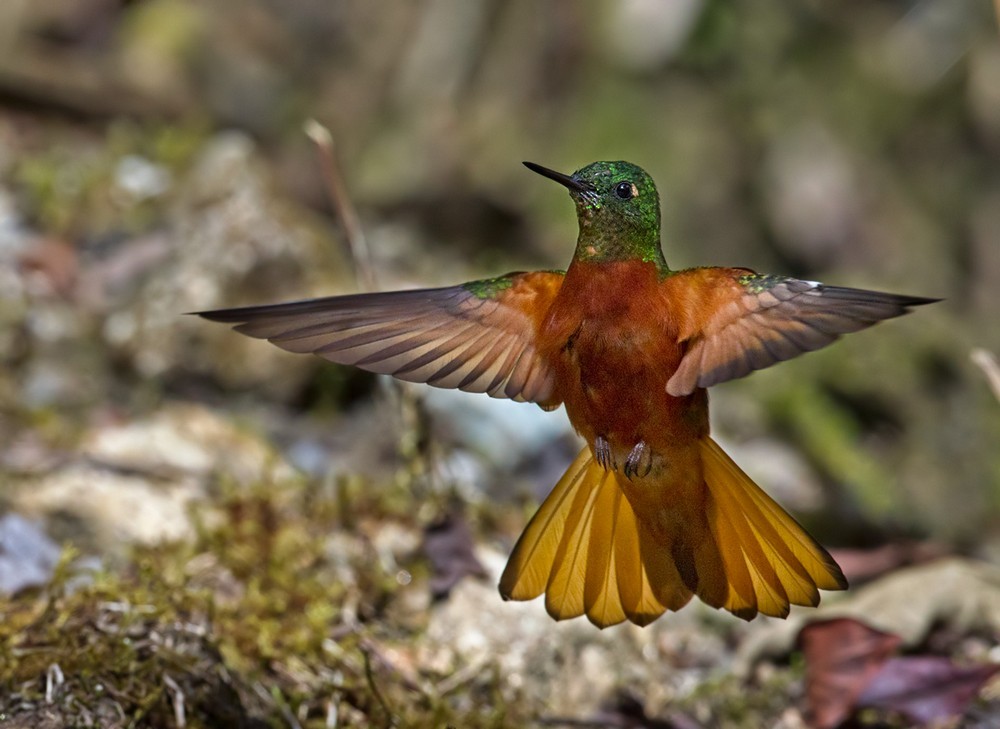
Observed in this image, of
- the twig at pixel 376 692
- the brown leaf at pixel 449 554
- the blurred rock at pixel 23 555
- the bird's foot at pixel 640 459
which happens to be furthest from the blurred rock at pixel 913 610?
the blurred rock at pixel 23 555

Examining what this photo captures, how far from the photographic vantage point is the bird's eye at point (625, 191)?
2568mm

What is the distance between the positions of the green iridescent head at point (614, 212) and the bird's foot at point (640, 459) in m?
0.45

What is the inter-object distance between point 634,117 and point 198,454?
4760mm

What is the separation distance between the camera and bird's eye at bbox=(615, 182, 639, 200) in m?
2.57

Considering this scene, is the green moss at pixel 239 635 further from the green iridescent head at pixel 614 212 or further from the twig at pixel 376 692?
the green iridescent head at pixel 614 212

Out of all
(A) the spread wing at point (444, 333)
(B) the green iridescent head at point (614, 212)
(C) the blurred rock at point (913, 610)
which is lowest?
(C) the blurred rock at point (913, 610)

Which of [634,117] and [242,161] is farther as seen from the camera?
[634,117]

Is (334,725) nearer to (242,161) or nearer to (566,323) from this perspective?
(566,323)

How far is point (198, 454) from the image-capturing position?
4.06 meters

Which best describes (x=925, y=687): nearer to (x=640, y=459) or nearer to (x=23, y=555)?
(x=640, y=459)

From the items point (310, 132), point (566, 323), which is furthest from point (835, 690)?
point (310, 132)

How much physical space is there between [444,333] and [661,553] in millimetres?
757

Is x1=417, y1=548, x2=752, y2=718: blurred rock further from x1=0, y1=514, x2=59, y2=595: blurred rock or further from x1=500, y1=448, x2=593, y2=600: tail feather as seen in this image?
x1=0, y1=514, x2=59, y2=595: blurred rock

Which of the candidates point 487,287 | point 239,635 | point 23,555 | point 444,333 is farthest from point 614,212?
point 23,555
